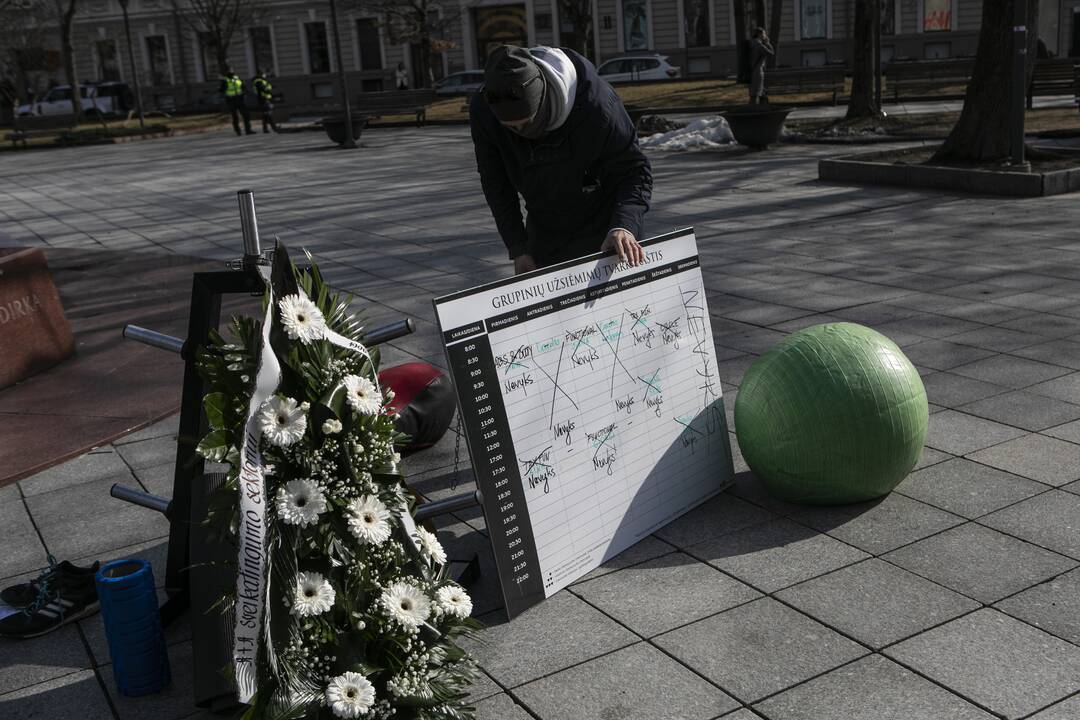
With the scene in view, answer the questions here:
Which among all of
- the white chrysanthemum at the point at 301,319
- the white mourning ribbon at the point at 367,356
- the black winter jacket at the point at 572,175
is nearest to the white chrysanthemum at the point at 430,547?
the white mourning ribbon at the point at 367,356

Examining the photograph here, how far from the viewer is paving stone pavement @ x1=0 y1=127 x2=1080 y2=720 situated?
3330 mm

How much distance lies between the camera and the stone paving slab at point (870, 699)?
3.12 meters

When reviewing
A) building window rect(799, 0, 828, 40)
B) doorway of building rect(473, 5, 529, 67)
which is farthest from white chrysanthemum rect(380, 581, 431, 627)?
doorway of building rect(473, 5, 529, 67)

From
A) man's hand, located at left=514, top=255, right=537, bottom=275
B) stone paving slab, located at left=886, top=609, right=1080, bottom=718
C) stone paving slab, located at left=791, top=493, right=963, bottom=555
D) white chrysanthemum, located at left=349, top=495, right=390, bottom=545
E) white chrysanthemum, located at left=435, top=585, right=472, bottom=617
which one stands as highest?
man's hand, located at left=514, top=255, right=537, bottom=275

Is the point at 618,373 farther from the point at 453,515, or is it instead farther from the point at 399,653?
the point at 399,653

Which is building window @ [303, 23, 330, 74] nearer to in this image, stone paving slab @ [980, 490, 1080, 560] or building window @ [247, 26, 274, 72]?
building window @ [247, 26, 274, 72]

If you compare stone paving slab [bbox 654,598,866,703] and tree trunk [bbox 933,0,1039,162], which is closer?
stone paving slab [bbox 654,598,866,703]

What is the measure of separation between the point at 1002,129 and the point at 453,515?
1117 cm

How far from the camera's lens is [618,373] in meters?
4.31

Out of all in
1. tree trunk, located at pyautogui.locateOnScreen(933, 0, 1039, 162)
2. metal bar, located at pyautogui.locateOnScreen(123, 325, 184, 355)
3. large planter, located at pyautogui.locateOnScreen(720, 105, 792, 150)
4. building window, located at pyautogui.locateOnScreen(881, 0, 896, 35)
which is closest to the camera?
metal bar, located at pyautogui.locateOnScreen(123, 325, 184, 355)

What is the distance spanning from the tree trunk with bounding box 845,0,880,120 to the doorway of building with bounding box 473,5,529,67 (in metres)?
32.7

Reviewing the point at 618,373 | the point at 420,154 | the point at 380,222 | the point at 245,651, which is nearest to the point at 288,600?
the point at 245,651

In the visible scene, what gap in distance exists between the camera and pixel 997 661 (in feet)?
11.0

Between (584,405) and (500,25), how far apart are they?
49998mm
